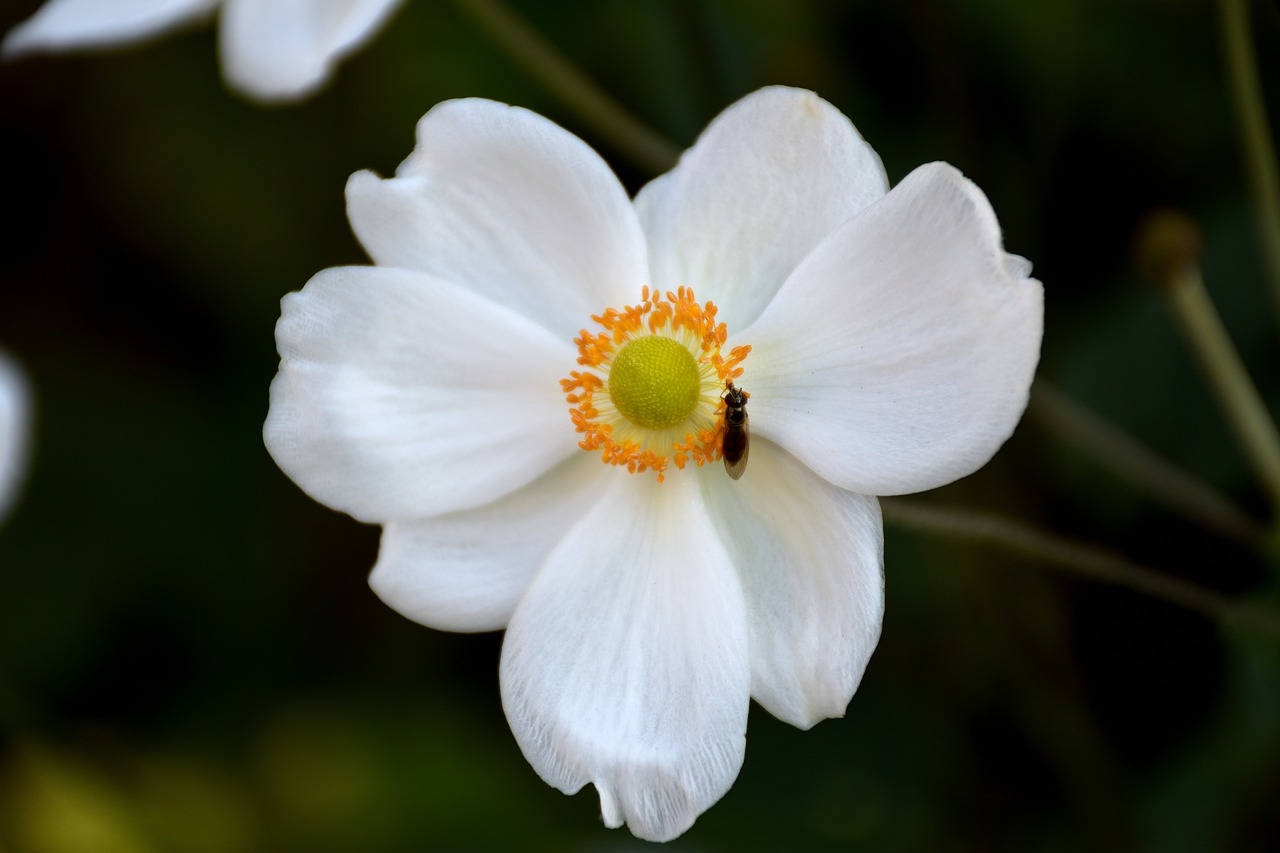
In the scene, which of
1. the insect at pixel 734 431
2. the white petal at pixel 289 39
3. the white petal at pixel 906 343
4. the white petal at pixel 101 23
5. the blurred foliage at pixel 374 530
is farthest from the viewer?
the blurred foliage at pixel 374 530

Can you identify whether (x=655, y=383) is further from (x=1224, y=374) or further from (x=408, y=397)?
(x=1224, y=374)

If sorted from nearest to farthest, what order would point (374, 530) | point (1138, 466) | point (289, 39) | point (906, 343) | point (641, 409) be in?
point (906, 343)
point (641, 409)
point (289, 39)
point (1138, 466)
point (374, 530)

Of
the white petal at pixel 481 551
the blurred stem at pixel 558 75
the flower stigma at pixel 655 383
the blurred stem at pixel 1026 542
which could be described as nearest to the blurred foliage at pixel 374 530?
the blurred stem at pixel 558 75

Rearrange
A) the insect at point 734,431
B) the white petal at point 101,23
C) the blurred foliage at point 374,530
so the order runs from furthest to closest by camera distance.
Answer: the blurred foliage at point 374,530 < the white petal at point 101,23 < the insect at point 734,431

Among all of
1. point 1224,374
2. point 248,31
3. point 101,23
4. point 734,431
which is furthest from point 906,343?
point 101,23

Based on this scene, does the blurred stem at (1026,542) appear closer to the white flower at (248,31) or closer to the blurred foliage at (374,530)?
the blurred foliage at (374,530)

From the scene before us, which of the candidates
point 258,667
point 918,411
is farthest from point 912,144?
point 258,667

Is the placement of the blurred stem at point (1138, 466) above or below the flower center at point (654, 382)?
below

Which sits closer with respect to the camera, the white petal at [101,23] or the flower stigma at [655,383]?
the flower stigma at [655,383]
